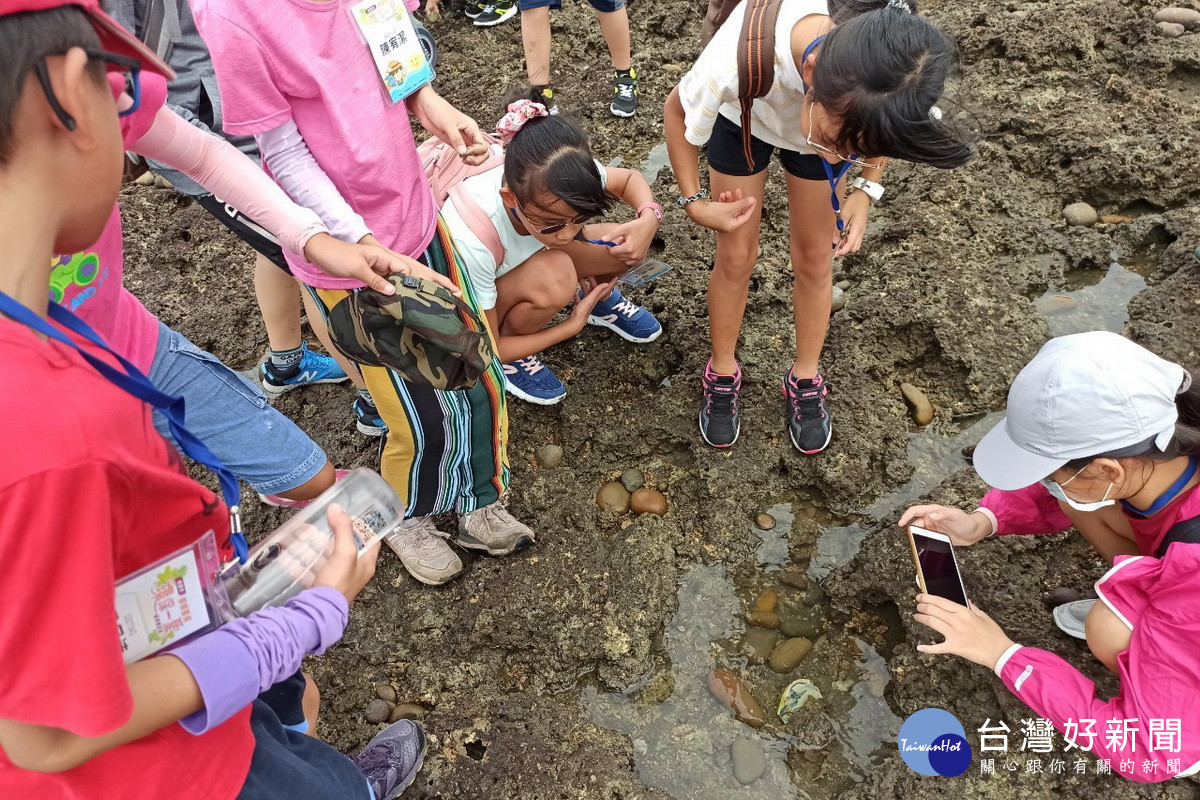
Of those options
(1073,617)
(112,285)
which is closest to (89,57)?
(112,285)

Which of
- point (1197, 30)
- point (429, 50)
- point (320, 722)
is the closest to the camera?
point (429, 50)

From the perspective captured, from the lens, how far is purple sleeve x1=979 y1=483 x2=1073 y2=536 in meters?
1.88

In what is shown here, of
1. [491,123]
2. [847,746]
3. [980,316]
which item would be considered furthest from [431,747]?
[491,123]

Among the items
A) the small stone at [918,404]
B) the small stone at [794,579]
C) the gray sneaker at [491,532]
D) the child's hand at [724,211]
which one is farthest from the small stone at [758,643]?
the child's hand at [724,211]

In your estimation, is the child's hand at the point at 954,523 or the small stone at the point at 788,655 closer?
the child's hand at the point at 954,523

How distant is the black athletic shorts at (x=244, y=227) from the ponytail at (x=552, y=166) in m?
0.62

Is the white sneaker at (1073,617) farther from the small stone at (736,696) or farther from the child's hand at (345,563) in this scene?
the child's hand at (345,563)

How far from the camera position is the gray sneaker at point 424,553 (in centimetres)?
214

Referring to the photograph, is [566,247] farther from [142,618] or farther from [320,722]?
[142,618]

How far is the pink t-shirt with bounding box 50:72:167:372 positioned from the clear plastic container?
446 millimetres

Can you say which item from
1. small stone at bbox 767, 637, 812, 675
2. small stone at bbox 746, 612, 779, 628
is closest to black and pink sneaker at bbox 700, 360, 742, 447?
small stone at bbox 746, 612, 779, 628

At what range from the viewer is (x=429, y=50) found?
1.79 m

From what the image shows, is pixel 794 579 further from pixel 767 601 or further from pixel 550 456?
pixel 550 456

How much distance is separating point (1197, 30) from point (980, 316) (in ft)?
6.60
